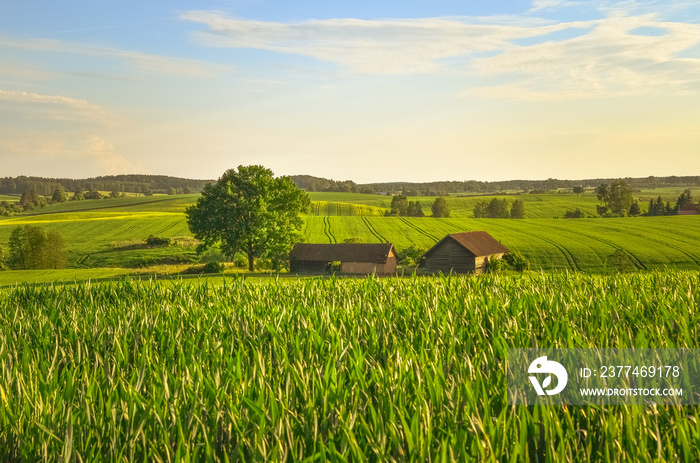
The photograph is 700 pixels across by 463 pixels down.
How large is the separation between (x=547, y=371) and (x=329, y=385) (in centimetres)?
149

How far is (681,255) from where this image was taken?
234ft

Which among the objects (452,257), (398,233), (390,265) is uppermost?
(398,233)

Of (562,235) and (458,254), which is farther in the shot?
(562,235)

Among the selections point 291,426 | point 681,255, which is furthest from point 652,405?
point 681,255

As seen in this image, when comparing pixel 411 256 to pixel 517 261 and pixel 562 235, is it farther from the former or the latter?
pixel 562 235

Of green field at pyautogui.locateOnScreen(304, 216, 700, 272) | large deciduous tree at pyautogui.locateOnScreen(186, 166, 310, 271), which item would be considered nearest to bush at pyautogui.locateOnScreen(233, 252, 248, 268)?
large deciduous tree at pyautogui.locateOnScreen(186, 166, 310, 271)

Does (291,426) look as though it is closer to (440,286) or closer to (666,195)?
(440,286)

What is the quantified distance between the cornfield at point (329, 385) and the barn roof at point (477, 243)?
62.4 m

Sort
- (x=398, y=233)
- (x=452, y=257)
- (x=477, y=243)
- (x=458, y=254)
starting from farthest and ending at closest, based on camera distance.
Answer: (x=398, y=233), (x=477, y=243), (x=452, y=257), (x=458, y=254)

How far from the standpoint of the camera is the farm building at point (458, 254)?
68812 millimetres

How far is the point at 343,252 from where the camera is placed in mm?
71188

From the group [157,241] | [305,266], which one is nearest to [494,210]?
[305,266]

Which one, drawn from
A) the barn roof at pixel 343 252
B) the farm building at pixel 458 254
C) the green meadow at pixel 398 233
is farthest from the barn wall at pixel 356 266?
the green meadow at pixel 398 233

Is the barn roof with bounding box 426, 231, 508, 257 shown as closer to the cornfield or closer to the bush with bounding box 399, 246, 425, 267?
the bush with bounding box 399, 246, 425, 267
